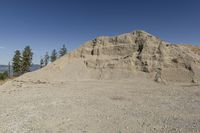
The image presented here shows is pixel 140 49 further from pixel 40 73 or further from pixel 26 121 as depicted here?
pixel 26 121

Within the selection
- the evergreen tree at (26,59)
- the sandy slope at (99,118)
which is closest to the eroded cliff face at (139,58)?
the sandy slope at (99,118)

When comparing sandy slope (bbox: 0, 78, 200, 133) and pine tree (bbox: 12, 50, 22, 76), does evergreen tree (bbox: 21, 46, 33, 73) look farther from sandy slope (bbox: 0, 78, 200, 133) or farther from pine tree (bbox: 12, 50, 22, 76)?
sandy slope (bbox: 0, 78, 200, 133)

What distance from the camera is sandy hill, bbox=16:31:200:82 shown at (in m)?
27.1

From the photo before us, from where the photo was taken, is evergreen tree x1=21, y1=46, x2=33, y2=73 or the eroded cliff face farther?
evergreen tree x1=21, y1=46, x2=33, y2=73

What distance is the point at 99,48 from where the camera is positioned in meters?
34.6

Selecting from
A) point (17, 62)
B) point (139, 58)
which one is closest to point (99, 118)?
point (139, 58)

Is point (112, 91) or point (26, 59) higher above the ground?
point (26, 59)

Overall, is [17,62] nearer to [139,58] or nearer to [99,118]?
[139,58]

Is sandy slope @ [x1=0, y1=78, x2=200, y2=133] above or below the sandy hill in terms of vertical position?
below

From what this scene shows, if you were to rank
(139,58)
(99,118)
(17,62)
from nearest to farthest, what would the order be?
(99,118) → (139,58) → (17,62)

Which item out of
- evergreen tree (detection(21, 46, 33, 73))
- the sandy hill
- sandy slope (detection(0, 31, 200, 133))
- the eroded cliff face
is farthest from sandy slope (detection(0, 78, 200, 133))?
evergreen tree (detection(21, 46, 33, 73))

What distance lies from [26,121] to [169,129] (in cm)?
688

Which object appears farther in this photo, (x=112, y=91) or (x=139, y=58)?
(x=139, y=58)

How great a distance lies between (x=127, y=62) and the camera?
30344 mm
